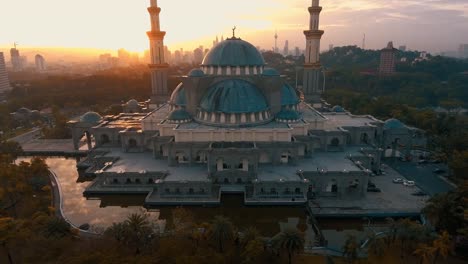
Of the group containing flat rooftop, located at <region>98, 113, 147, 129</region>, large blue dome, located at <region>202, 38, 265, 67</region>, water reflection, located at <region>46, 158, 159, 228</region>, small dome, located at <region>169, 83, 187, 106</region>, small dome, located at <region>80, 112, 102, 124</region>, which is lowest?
water reflection, located at <region>46, 158, 159, 228</region>

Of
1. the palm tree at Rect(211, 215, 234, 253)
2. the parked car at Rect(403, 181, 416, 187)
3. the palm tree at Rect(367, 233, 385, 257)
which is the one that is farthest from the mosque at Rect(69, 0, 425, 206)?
the palm tree at Rect(367, 233, 385, 257)

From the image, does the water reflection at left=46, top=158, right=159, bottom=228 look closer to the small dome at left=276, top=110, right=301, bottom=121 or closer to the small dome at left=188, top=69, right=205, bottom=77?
the small dome at left=188, top=69, right=205, bottom=77

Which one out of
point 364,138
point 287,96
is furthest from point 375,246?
point 287,96

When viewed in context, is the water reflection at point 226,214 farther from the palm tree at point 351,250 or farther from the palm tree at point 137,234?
the palm tree at point 137,234

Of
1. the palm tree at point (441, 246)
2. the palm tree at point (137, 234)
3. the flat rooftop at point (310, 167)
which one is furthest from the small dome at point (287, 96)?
the palm tree at point (137, 234)

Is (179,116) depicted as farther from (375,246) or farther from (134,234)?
(375,246)
